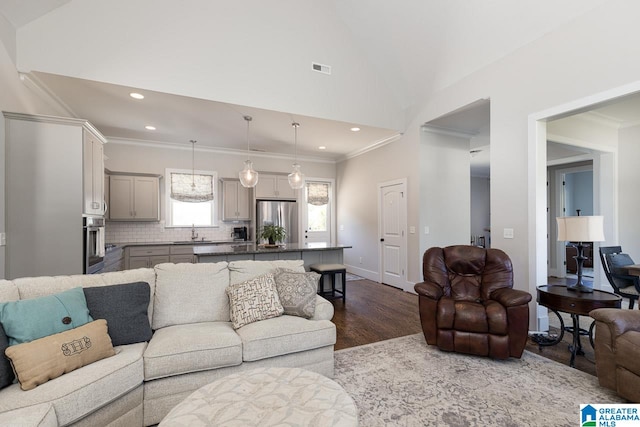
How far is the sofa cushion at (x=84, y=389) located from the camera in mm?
1372

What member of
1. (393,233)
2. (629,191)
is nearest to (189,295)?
(393,233)

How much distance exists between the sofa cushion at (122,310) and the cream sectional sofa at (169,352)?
3.1 inches

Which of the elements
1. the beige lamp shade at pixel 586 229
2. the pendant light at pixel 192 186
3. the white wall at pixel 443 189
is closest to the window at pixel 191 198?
the pendant light at pixel 192 186

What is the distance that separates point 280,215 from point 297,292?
4.14m

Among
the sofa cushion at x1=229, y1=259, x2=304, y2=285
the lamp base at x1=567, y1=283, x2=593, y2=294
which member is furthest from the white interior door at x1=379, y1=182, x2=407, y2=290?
the sofa cushion at x1=229, y1=259, x2=304, y2=285

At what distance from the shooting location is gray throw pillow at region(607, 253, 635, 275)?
12.0 ft

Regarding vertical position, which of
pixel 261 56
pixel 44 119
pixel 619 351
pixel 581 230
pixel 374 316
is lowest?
pixel 374 316

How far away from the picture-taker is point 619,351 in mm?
2059

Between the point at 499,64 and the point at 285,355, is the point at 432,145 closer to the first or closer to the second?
the point at 499,64

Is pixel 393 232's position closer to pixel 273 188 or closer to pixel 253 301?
pixel 273 188

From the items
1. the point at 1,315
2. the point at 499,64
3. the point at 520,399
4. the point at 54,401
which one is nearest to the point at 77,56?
the point at 1,315

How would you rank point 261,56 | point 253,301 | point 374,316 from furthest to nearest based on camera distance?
point 261,56 → point 374,316 → point 253,301

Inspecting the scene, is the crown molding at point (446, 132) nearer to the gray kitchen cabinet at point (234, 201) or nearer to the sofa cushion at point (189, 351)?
the gray kitchen cabinet at point (234, 201)

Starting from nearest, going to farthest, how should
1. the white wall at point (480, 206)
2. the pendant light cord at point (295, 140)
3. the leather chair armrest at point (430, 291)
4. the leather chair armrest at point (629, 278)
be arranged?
the leather chair armrest at point (430, 291), the leather chair armrest at point (629, 278), the pendant light cord at point (295, 140), the white wall at point (480, 206)
